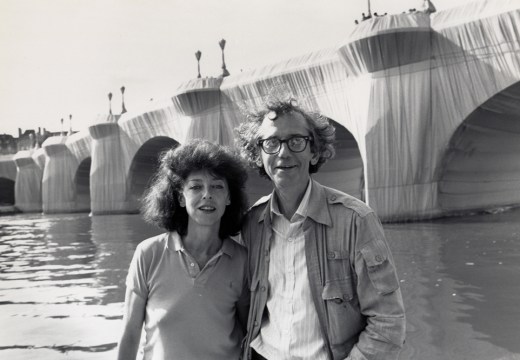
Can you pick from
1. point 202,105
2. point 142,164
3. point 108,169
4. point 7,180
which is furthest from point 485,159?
point 7,180

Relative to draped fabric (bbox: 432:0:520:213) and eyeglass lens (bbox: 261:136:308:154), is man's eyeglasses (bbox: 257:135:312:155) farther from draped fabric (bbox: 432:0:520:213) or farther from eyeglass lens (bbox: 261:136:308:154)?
draped fabric (bbox: 432:0:520:213)

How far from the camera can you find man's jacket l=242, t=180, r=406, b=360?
193cm

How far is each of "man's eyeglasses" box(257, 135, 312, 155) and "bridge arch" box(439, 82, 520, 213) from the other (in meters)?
13.2

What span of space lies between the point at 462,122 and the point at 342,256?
45.4 feet

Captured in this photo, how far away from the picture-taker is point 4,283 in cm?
779

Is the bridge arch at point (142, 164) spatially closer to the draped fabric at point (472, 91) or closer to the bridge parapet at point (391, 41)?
the bridge parapet at point (391, 41)

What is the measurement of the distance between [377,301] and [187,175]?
103cm

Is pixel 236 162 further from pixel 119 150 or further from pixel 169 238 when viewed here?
pixel 119 150

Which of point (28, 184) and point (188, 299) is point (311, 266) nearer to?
point (188, 299)

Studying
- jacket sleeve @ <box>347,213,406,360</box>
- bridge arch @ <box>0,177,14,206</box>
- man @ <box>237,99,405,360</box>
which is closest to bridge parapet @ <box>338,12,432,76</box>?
man @ <box>237,99,405,360</box>

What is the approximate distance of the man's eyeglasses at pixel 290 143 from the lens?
2174 mm

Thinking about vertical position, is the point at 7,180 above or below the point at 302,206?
below

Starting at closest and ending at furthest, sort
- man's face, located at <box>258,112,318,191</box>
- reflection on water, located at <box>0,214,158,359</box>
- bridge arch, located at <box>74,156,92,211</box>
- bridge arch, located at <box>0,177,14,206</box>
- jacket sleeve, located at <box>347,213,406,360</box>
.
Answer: jacket sleeve, located at <box>347,213,406,360</box> < man's face, located at <box>258,112,318,191</box> < reflection on water, located at <box>0,214,158,359</box> < bridge arch, located at <box>74,156,92,211</box> < bridge arch, located at <box>0,177,14,206</box>

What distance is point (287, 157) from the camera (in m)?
2.15
